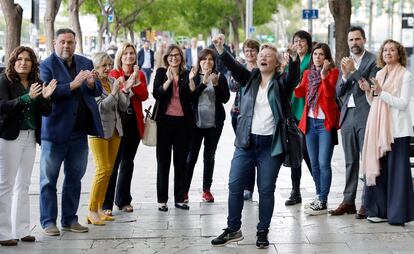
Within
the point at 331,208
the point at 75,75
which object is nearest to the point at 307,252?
the point at 331,208

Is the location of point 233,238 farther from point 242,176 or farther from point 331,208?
point 331,208

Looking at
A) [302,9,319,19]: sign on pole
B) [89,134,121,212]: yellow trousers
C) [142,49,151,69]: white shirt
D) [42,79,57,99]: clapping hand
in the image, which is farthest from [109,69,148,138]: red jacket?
[142,49,151,69]: white shirt

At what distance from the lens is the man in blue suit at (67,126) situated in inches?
311

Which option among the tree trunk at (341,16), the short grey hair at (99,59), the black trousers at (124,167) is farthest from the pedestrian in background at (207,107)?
the tree trunk at (341,16)

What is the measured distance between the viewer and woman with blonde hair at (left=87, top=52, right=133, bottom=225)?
8.53 meters

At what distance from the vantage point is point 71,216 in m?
8.30

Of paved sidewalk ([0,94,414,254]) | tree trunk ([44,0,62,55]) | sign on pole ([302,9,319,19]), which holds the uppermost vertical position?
sign on pole ([302,9,319,19])

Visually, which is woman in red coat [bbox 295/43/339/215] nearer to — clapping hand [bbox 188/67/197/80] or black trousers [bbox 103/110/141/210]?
clapping hand [bbox 188/67/197/80]

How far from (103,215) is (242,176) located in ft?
6.23

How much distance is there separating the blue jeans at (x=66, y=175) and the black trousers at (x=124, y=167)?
2.73 feet

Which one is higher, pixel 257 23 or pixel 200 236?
pixel 257 23

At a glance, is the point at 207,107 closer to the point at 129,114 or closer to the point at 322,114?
the point at 129,114

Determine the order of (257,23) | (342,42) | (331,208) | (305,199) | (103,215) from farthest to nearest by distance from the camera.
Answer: (257,23) < (342,42) < (305,199) < (331,208) < (103,215)

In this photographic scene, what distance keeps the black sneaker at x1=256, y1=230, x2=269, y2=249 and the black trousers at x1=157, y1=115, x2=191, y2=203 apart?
2.03 metres
